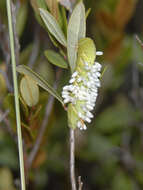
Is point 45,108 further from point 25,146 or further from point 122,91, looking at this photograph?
point 122,91

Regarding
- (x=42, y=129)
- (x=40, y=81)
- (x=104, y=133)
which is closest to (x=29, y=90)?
(x=40, y=81)

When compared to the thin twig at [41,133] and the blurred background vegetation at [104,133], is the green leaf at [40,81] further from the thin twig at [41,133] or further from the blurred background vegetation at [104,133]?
the blurred background vegetation at [104,133]

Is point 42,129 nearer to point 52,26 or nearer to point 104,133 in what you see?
point 52,26

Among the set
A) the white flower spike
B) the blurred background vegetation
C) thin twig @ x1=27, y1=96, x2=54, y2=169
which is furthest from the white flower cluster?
the blurred background vegetation

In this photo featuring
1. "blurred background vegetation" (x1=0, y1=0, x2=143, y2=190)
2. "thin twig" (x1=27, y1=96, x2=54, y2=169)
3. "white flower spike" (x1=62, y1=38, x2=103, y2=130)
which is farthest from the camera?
"blurred background vegetation" (x1=0, y1=0, x2=143, y2=190)

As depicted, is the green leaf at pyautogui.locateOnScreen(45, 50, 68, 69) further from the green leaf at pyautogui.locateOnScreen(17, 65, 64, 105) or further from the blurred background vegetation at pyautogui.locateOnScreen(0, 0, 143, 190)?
the blurred background vegetation at pyautogui.locateOnScreen(0, 0, 143, 190)
